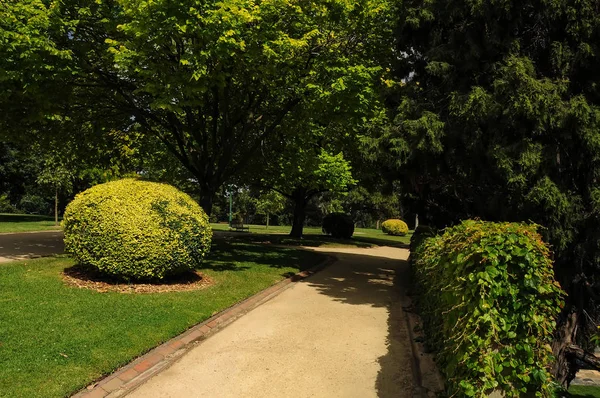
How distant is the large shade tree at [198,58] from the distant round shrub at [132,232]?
2.09m

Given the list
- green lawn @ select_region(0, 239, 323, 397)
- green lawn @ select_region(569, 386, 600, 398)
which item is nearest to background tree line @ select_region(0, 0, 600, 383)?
green lawn @ select_region(0, 239, 323, 397)

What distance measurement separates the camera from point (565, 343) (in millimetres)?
7355

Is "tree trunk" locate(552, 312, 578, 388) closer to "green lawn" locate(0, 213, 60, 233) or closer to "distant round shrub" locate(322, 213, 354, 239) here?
"distant round shrub" locate(322, 213, 354, 239)

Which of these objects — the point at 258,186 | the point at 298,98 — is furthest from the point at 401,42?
the point at 258,186

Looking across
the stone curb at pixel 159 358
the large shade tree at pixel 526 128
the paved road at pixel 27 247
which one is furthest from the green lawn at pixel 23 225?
the large shade tree at pixel 526 128

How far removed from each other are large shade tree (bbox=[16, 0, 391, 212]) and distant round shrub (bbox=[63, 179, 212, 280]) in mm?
2088

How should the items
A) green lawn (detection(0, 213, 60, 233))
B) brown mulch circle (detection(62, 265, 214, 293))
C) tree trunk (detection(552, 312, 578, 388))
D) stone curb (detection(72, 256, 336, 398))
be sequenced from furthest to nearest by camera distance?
green lawn (detection(0, 213, 60, 233)) < brown mulch circle (detection(62, 265, 214, 293)) < tree trunk (detection(552, 312, 578, 388)) < stone curb (detection(72, 256, 336, 398))

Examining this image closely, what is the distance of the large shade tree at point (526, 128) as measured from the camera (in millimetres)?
6781

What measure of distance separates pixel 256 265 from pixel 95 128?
6494 mm

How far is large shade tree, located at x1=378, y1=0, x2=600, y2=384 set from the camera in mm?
6781

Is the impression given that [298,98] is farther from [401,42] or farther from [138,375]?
[138,375]

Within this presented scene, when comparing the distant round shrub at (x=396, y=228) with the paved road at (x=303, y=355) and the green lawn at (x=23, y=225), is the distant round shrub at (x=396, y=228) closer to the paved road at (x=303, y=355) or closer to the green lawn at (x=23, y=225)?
the green lawn at (x=23, y=225)

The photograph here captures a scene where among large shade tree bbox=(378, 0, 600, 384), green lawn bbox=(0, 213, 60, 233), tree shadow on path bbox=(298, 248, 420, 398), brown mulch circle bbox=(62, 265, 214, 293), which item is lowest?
green lawn bbox=(0, 213, 60, 233)

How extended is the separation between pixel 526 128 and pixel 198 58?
21.2 ft
